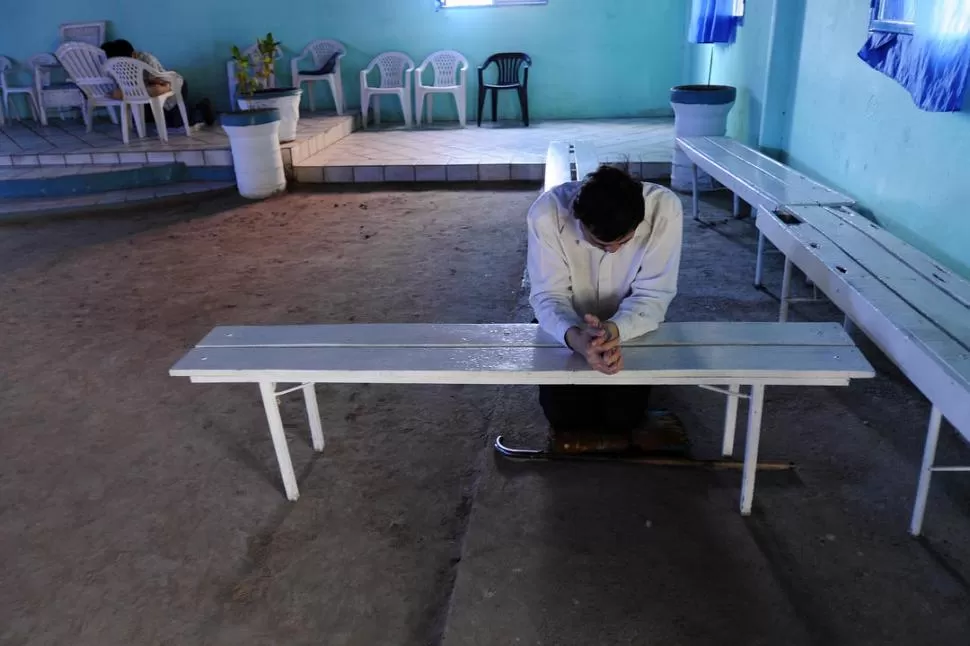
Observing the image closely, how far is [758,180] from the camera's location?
396cm

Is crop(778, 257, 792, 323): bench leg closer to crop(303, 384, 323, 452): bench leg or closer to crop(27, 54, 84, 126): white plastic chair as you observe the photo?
crop(303, 384, 323, 452): bench leg

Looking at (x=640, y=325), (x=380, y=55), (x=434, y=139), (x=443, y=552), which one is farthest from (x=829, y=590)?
(x=380, y=55)

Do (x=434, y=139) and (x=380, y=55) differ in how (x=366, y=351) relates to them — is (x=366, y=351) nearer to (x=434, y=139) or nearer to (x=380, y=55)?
(x=434, y=139)

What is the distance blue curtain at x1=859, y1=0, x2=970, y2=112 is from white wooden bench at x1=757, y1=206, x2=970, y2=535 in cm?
58

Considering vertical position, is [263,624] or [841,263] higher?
[841,263]

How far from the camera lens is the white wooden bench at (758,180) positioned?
3.54 meters

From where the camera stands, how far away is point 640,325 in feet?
7.01

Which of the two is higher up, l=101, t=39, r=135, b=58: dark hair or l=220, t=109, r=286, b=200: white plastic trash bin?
l=101, t=39, r=135, b=58: dark hair

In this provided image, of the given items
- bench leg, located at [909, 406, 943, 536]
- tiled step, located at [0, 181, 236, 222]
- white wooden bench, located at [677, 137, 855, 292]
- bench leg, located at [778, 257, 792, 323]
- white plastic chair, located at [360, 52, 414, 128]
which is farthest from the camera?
white plastic chair, located at [360, 52, 414, 128]

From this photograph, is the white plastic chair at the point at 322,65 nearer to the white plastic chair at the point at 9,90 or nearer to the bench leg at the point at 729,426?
the white plastic chair at the point at 9,90

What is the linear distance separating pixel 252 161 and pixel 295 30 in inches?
134

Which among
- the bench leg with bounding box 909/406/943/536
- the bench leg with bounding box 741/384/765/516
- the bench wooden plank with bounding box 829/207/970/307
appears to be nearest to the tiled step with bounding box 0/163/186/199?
the bench wooden plank with bounding box 829/207/970/307

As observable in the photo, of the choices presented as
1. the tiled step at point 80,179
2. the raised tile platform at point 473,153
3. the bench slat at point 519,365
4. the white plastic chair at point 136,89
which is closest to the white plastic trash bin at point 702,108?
the raised tile platform at point 473,153

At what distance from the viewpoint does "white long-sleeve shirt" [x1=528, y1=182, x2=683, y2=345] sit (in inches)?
83.9
